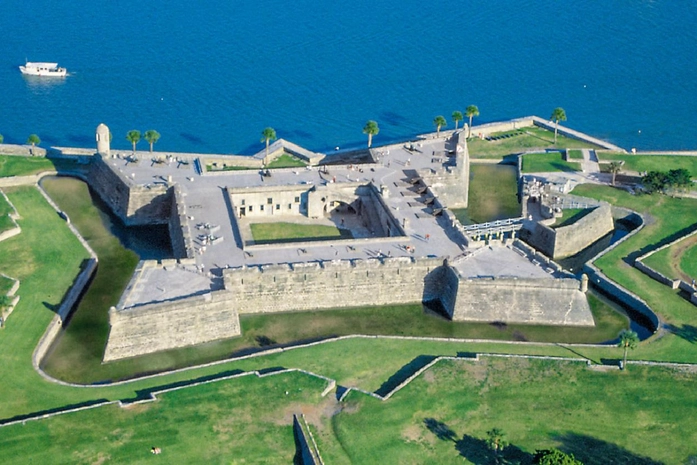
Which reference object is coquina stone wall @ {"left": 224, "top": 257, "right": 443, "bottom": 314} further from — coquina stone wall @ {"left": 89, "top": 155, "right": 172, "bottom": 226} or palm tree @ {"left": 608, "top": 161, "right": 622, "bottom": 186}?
palm tree @ {"left": 608, "top": 161, "right": 622, "bottom": 186}

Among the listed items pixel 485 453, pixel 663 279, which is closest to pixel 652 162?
pixel 663 279

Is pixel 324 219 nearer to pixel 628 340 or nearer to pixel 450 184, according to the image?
pixel 450 184

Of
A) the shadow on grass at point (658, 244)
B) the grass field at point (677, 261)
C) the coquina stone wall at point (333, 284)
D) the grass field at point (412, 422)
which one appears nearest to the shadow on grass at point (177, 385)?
the grass field at point (412, 422)

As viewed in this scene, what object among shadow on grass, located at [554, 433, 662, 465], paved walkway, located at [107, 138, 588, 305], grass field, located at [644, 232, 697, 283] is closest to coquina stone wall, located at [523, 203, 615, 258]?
grass field, located at [644, 232, 697, 283]

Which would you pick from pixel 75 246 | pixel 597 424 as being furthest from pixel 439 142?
pixel 597 424

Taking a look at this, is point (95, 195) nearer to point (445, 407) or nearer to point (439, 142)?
point (439, 142)
